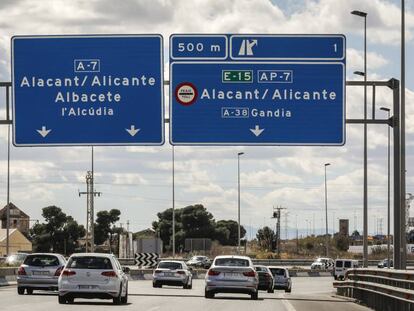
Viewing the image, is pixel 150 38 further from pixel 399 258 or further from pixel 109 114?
→ pixel 399 258

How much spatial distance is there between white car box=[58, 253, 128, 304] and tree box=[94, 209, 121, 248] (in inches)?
5235

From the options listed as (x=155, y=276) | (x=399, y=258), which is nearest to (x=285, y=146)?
(x=399, y=258)

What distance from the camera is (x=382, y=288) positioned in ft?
92.2

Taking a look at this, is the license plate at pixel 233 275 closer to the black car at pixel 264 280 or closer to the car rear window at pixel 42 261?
the car rear window at pixel 42 261

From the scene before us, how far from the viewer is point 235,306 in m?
31.4

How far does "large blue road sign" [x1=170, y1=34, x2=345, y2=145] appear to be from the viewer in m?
31.2

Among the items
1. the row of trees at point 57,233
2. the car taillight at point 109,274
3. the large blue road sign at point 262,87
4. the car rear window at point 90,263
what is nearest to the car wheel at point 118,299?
the car taillight at point 109,274

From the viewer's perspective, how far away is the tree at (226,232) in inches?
6934

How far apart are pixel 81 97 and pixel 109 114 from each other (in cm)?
92

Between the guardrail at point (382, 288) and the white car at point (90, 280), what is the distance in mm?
7014

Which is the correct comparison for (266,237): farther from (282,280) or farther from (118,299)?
(118,299)

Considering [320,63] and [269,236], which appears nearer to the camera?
[320,63]

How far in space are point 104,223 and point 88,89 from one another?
13505 centimetres

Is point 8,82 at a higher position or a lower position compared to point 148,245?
higher
